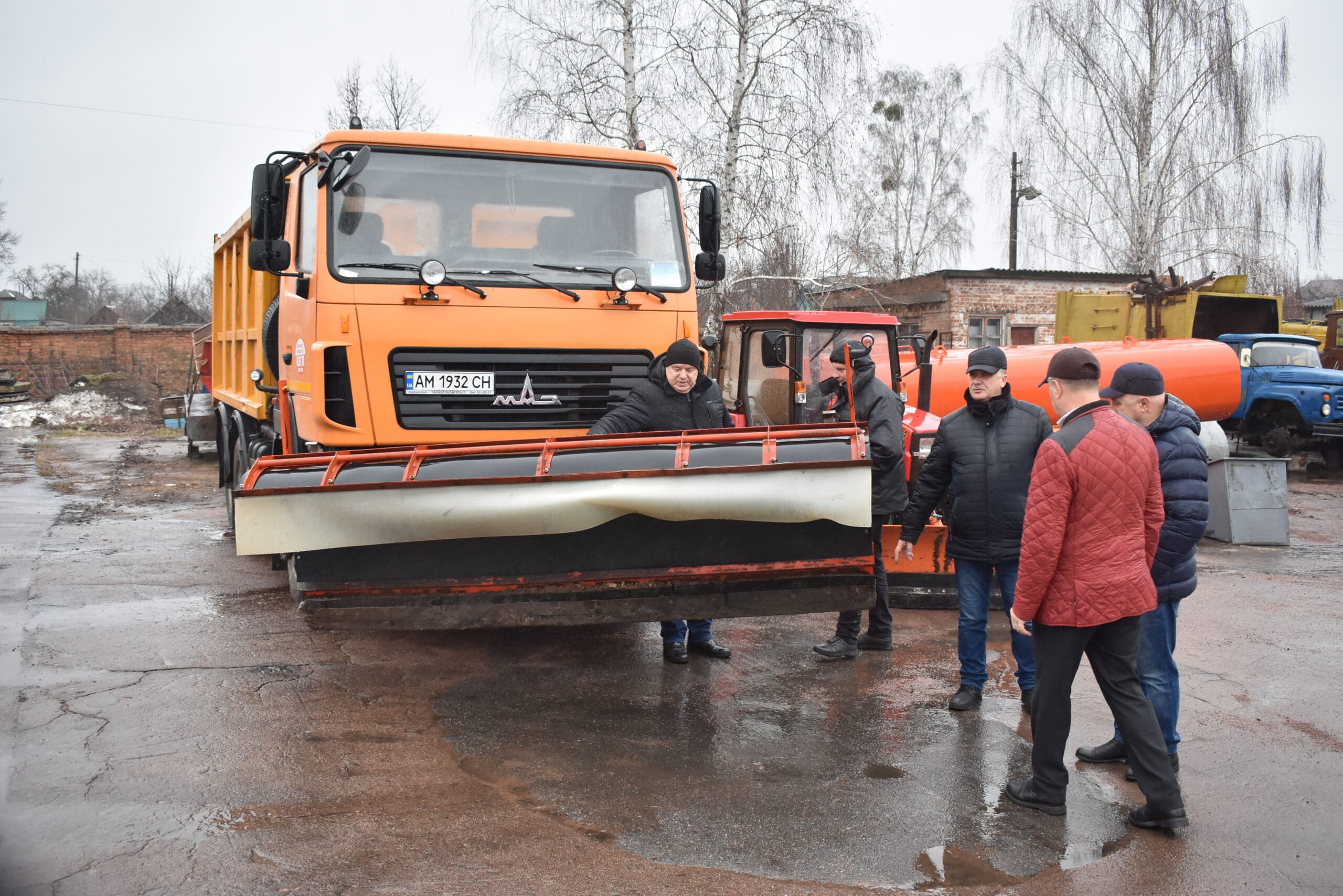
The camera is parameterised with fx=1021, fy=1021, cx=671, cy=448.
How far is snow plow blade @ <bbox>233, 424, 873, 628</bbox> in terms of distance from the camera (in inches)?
171

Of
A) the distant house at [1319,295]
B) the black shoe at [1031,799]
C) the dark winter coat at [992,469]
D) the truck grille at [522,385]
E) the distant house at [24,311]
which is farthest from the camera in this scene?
the distant house at [24,311]

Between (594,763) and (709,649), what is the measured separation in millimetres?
1808

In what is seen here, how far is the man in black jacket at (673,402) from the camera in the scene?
5.32m

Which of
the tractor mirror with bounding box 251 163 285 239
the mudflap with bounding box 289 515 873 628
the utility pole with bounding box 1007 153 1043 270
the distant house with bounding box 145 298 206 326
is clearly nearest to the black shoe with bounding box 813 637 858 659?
the mudflap with bounding box 289 515 873 628

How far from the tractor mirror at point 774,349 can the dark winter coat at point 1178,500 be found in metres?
4.44

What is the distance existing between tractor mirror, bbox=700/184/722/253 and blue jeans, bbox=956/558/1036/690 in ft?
7.98

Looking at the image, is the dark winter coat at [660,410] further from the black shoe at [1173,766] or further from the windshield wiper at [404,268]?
the black shoe at [1173,766]

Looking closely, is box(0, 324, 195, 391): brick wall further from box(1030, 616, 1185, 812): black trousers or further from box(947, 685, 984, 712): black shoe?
box(1030, 616, 1185, 812): black trousers

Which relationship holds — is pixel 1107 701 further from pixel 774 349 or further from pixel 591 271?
pixel 774 349

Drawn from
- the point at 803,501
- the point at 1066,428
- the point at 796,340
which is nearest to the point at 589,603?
the point at 803,501

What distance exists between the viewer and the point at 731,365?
9797 mm

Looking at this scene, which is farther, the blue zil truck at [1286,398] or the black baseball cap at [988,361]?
the blue zil truck at [1286,398]

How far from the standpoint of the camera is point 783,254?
56.5 ft

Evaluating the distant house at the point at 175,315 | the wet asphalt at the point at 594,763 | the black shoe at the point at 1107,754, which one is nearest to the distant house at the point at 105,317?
the distant house at the point at 175,315
